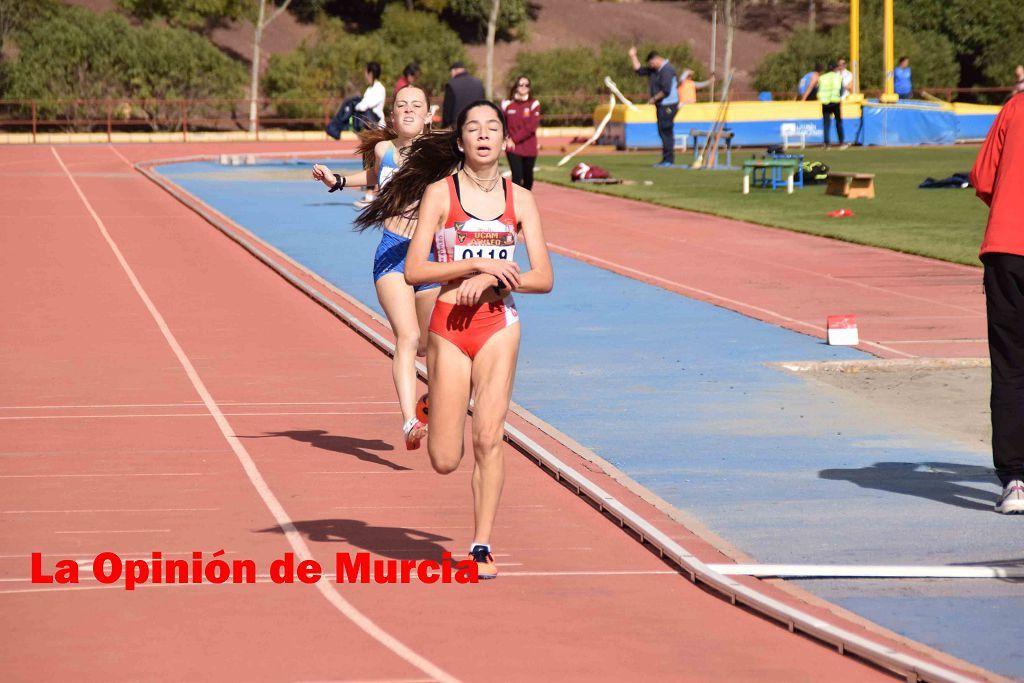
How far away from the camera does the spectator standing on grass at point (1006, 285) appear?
8.12 meters

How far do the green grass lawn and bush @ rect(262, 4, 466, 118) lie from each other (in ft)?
82.9

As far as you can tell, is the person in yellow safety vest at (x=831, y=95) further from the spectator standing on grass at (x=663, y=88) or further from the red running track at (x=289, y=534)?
the red running track at (x=289, y=534)

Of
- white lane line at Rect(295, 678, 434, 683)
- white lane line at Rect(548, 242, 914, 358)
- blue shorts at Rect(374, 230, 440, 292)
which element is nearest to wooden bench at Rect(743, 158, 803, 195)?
white lane line at Rect(548, 242, 914, 358)

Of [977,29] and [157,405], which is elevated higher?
[977,29]

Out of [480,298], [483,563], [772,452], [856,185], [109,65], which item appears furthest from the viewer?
Answer: [109,65]

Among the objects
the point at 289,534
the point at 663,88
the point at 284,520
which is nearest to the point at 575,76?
the point at 663,88

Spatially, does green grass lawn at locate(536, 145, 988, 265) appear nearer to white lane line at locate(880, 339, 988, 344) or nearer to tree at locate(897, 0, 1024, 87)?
white lane line at locate(880, 339, 988, 344)

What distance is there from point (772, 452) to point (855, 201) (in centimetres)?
1865

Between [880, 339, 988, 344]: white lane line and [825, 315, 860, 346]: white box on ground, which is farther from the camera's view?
[880, 339, 988, 344]: white lane line

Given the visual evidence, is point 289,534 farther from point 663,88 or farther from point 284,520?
point 663,88

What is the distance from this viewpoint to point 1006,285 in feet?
26.8

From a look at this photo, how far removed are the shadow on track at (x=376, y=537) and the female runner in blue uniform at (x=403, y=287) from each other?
1295 mm

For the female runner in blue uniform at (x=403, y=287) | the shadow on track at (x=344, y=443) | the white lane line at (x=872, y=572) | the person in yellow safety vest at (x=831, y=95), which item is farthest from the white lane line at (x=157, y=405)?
the person in yellow safety vest at (x=831, y=95)

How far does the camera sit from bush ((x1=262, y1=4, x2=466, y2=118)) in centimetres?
6531
